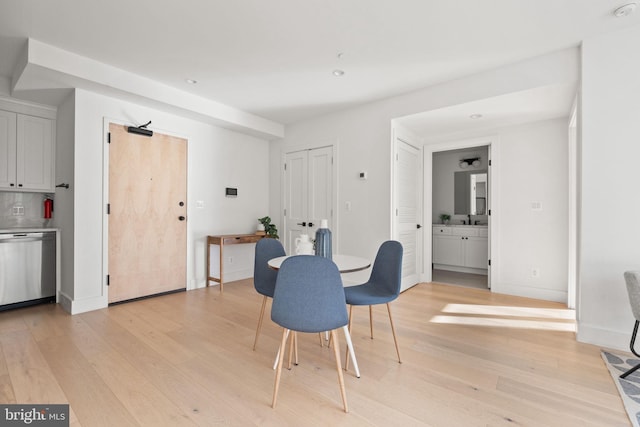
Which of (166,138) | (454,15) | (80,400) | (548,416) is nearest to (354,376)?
(548,416)

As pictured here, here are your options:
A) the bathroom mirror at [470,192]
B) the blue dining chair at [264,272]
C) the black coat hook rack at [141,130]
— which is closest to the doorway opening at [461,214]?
the bathroom mirror at [470,192]

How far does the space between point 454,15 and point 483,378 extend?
2.67m

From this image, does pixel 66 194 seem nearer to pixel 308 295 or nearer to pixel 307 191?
pixel 307 191

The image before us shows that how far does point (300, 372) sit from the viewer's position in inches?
85.5

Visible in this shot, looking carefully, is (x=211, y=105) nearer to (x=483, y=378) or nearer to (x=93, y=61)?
(x=93, y=61)

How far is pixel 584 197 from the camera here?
271 centimetres

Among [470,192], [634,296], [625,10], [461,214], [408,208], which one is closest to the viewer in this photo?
[634,296]

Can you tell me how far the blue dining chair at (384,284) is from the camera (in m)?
2.26

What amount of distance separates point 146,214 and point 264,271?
7.35ft

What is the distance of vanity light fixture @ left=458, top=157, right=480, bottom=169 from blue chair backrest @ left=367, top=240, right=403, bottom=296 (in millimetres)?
4308

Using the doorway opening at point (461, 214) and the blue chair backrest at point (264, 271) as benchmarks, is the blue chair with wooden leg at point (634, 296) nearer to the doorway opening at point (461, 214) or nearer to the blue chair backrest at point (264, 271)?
the blue chair backrest at point (264, 271)

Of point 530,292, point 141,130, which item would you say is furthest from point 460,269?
point 141,130

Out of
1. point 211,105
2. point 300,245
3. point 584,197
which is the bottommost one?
point 300,245

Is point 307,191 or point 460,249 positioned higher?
point 307,191
